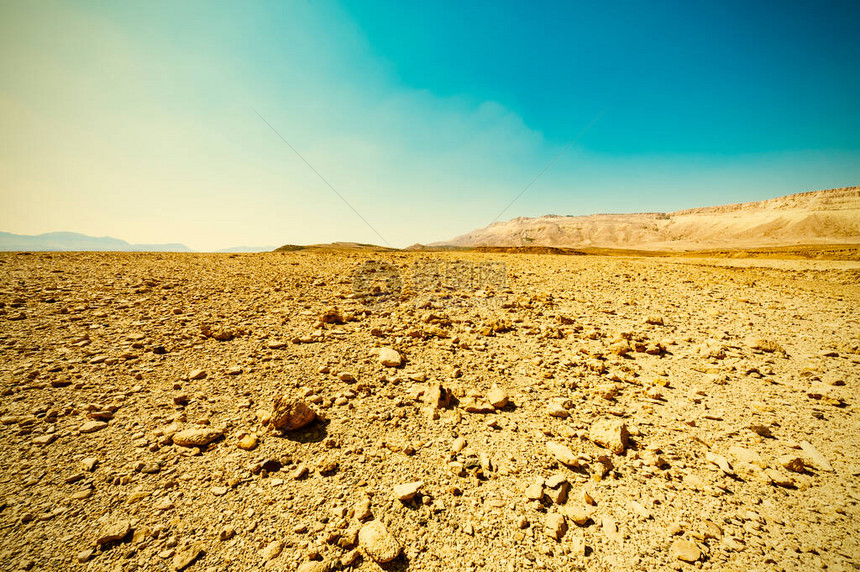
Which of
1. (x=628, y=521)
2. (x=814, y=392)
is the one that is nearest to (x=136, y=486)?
(x=628, y=521)

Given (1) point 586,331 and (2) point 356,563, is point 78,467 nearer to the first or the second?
(2) point 356,563

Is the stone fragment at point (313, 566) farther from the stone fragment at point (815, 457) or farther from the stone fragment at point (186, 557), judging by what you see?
the stone fragment at point (815, 457)

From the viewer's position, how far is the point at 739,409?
144 inches

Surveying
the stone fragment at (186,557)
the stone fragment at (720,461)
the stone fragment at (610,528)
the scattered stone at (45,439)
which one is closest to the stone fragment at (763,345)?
the stone fragment at (720,461)

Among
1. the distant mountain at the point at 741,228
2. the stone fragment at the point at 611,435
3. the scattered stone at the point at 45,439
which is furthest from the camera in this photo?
the distant mountain at the point at 741,228

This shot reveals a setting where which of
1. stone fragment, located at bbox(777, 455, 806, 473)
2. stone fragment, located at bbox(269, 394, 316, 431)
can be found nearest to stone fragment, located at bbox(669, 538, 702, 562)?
stone fragment, located at bbox(777, 455, 806, 473)

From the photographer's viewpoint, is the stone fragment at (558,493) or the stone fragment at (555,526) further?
the stone fragment at (558,493)

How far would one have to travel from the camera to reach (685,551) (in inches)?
82.8

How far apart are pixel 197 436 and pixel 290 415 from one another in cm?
84

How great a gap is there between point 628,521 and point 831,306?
10284 mm

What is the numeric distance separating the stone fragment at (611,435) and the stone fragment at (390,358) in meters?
2.55

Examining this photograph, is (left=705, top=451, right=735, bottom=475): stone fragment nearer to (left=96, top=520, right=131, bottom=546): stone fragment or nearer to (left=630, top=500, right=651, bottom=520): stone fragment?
(left=630, top=500, right=651, bottom=520): stone fragment

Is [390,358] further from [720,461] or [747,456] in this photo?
[747,456]

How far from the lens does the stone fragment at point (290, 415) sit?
9.85 feet
